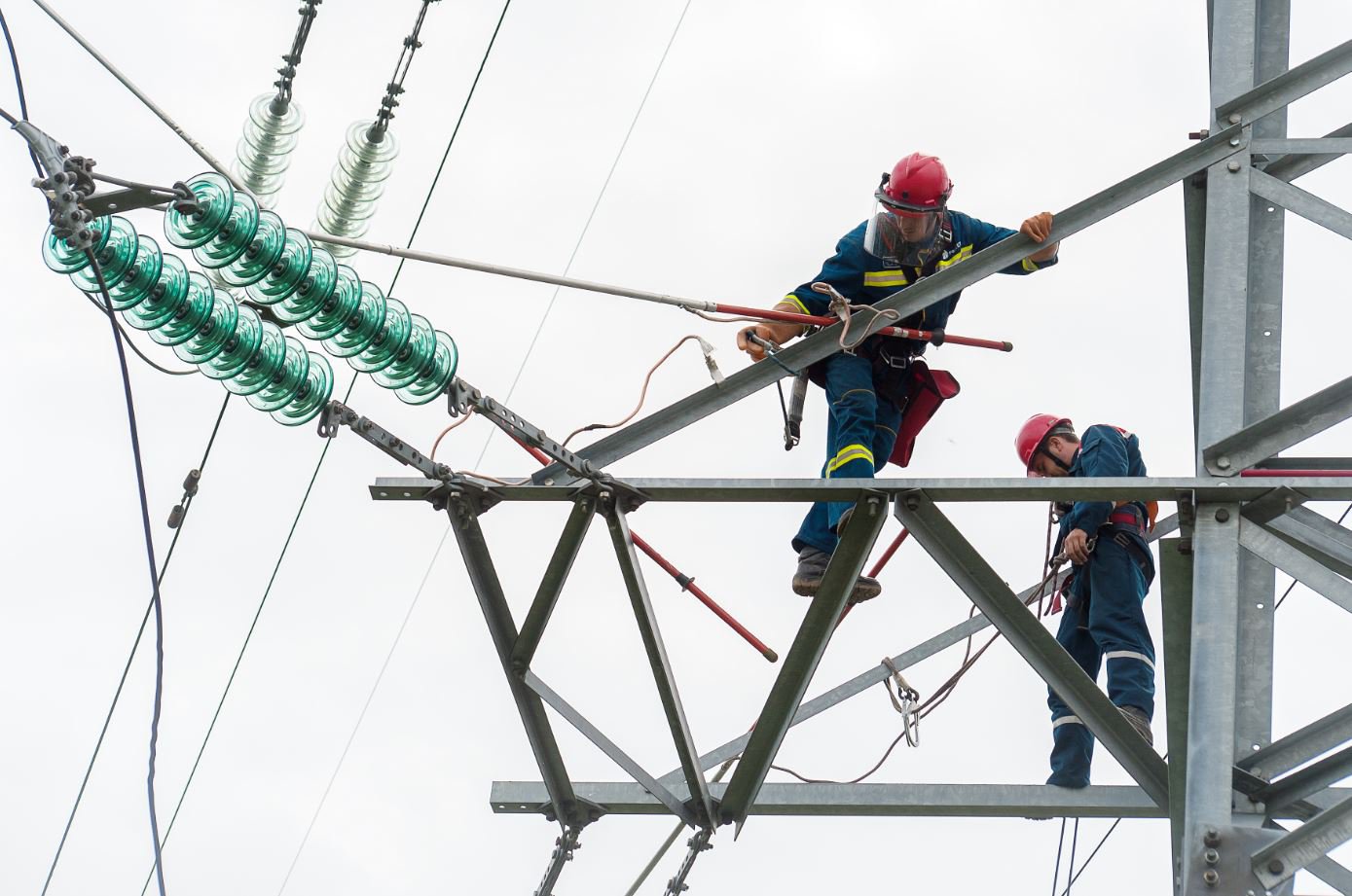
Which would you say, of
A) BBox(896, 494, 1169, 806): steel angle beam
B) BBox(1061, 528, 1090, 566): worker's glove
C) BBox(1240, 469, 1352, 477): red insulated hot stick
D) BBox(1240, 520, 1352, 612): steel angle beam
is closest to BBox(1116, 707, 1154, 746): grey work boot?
BBox(1061, 528, 1090, 566): worker's glove

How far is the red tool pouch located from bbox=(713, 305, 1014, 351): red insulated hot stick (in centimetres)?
33

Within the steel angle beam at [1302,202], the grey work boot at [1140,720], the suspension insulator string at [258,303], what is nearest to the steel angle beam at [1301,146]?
the steel angle beam at [1302,202]

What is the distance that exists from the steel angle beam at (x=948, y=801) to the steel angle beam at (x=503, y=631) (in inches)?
14.2

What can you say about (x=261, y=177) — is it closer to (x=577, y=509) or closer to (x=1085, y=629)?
(x=577, y=509)

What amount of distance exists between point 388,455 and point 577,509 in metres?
0.66

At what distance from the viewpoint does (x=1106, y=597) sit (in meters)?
8.30

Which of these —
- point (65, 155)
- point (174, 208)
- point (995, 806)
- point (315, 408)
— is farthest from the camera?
point (995, 806)

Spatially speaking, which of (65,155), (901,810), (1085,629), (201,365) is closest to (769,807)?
(901,810)

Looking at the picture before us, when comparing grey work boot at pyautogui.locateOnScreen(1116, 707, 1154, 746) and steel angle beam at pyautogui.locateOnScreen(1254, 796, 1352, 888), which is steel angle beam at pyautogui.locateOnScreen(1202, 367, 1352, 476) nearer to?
steel angle beam at pyautogui.locateOnScreen(1254, 796, 1352, 888)

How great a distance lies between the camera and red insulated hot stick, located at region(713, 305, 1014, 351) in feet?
25.7

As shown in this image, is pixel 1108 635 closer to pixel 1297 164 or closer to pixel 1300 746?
pixel 1300 746

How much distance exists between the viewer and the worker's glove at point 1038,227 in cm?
738

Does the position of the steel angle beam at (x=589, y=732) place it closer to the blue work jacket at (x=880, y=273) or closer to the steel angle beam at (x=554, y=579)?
the steel angle beam at (x=554, y=579)

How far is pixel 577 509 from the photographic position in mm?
6926
